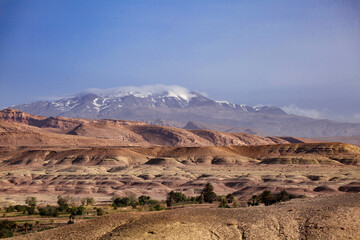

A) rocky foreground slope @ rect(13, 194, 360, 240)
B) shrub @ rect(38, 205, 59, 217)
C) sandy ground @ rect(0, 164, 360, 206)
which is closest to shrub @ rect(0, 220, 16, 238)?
shrub @ rect(38, 205, 59, 217)

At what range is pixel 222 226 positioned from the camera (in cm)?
2486

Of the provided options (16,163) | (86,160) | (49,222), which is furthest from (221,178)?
(16,163)

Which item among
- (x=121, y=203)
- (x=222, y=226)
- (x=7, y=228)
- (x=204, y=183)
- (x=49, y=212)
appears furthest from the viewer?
(x=204, y=183)

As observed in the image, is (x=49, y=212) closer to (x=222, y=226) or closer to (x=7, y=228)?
(x=7, y=228)

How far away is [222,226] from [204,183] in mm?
76806

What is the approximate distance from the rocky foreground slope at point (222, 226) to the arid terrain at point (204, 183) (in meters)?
0.05

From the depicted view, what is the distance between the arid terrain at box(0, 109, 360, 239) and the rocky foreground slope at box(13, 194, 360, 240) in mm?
52

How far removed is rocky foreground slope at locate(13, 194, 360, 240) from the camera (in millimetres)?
23688

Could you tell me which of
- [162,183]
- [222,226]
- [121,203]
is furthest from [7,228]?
[162,183]

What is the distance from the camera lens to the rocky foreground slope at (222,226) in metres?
23.7

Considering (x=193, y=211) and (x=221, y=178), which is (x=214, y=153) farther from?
(x=193, y=211)

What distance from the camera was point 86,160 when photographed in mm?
161750

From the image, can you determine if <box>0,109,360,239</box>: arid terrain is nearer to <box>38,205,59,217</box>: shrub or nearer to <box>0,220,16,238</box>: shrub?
<box>0,220,16,238</box>: shrub

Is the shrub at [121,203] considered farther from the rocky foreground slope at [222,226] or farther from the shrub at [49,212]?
the rocky foreground slope at [222,226]
